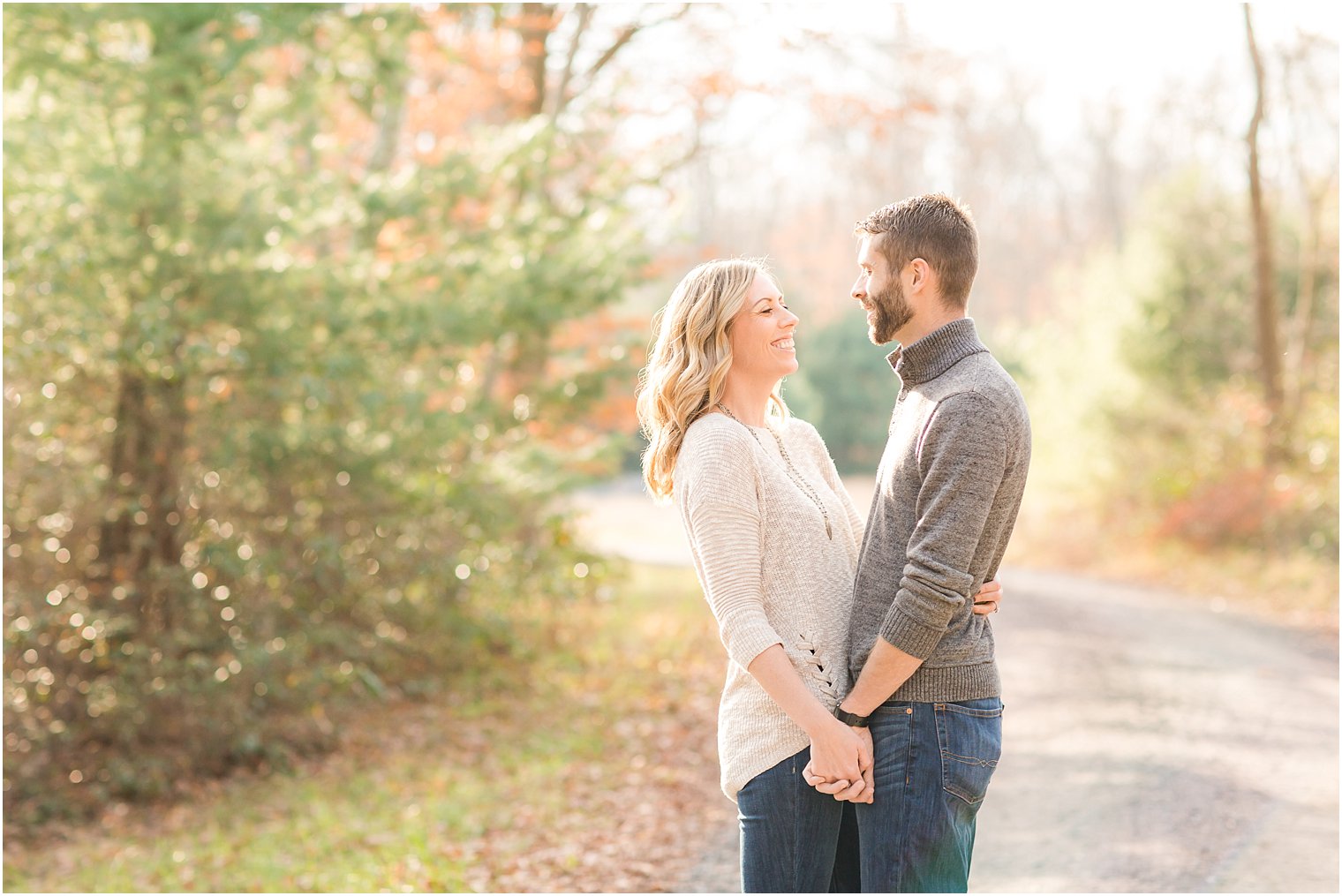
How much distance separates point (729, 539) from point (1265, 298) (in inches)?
573

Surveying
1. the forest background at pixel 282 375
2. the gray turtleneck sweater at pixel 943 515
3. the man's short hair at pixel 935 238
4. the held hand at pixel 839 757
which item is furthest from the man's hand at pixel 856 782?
the forest background at pixel 282 375

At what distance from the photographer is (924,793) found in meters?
2.29

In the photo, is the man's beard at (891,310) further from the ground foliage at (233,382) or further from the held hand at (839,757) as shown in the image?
the ground foliage at (233,382)

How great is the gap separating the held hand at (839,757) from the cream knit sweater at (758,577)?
8 centimetres

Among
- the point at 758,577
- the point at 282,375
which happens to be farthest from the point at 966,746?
the point at 282,375

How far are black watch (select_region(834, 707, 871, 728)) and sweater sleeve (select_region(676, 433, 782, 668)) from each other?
0.21 metres

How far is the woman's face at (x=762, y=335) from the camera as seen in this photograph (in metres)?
2.52

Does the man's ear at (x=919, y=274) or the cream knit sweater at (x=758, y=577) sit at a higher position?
the man's ear at (x=919, y=274)

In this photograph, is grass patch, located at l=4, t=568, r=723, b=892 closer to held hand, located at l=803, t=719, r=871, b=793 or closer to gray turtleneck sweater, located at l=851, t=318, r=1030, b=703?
held hand, located at l=803, t=719, r=871, b=793

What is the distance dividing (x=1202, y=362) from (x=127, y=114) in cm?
1456

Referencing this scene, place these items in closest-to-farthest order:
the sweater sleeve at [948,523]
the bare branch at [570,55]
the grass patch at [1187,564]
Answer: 1. the sweater sleeve at [948,523]
2. the bare branch at [570,55]
3. the grass patch at [1187,564]

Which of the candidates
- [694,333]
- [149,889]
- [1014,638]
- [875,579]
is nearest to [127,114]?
[149,889]

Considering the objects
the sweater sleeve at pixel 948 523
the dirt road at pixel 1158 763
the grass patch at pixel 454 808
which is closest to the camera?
the sweater sleeve at pixel 948 523

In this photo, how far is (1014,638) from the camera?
1025 centimetres
